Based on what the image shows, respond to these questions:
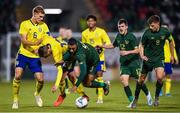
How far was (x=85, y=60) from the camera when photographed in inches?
758

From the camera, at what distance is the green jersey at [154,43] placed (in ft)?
66.9

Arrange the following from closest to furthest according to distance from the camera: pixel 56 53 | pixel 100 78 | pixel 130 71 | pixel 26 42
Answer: pixel 56 53 < pixel 26 42 < pixel 130 71 < pixel 100 78

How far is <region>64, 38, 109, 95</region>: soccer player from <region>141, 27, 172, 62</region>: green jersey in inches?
52.2

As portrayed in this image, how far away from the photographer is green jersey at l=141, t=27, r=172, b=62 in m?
20.4

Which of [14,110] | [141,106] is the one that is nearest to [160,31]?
[141,106]

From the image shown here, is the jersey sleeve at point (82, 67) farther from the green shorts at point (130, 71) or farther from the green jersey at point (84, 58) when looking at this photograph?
the green shorts at point (130, 71)

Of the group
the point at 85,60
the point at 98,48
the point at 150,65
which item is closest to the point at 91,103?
the point at 98,48

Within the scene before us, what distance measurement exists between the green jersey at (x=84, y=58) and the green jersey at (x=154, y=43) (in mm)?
1385

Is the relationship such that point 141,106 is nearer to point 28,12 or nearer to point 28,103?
point 28,103

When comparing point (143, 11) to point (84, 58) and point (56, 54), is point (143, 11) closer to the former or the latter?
point (84, 58)

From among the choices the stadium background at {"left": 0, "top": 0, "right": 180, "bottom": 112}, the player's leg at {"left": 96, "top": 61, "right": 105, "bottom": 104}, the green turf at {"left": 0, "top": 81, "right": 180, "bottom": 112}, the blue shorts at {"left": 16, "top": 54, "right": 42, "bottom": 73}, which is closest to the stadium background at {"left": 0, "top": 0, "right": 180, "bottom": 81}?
the stadium background at {"left": 0, "top": 0, "right": 180, "bottom": 112}

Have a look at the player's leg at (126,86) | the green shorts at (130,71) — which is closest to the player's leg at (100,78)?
the green shorts at (130,71)

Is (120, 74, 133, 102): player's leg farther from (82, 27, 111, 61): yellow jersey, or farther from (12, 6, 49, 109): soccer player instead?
(82, 27, 111, 61): yellow jersey

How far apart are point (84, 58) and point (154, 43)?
90.3 inches
